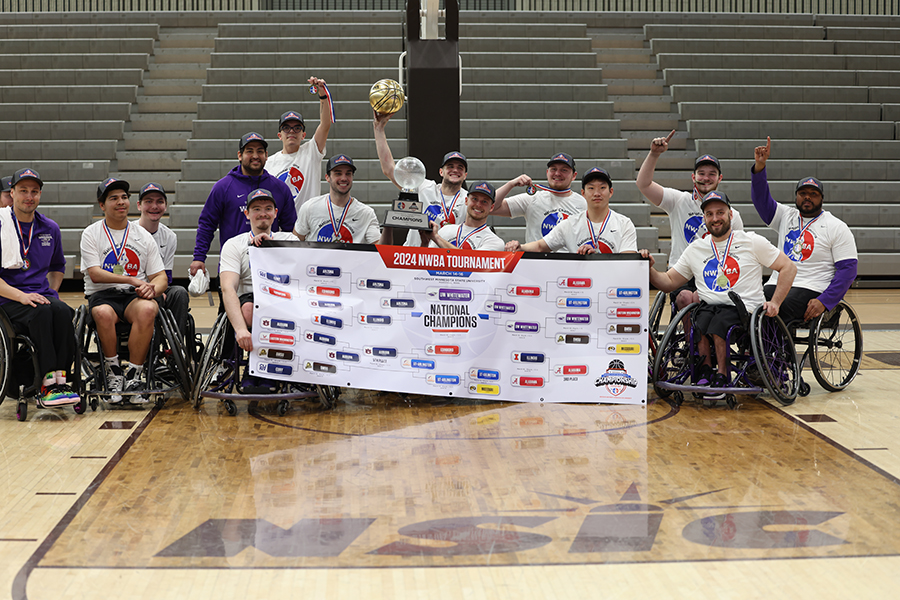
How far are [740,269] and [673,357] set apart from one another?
0.64 meters

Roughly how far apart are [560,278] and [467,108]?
7.20 meters

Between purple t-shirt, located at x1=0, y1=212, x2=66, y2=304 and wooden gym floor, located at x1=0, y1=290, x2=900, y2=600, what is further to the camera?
purple t-shirt, located at x1=0, y1=212, x2=66, y2=304

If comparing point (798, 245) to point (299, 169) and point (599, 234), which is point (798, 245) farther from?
point (299, 169)

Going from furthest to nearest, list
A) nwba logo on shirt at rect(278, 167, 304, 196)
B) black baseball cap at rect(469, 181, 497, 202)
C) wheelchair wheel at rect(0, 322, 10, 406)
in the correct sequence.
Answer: nwba logo on shirt at rect(278, 167, 304, 196) < black baseball cap at rect(469, 181, 497, 202) < wheelchair wheel at rect(0, 322, 10, 406)

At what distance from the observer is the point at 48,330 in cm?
430

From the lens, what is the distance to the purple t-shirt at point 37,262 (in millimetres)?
4422

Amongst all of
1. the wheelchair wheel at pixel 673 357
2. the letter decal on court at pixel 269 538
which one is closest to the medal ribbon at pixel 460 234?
the wheelchair wheel at pixel 673 357

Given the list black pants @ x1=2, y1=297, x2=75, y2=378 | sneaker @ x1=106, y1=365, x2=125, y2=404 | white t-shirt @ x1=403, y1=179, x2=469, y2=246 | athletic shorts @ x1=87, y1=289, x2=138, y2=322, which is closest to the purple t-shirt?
black pants @ x1=2, y1=297, x2=75, y2=378

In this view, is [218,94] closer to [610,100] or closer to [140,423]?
[610,100]

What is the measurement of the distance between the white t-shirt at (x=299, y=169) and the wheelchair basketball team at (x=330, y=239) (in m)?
0.43

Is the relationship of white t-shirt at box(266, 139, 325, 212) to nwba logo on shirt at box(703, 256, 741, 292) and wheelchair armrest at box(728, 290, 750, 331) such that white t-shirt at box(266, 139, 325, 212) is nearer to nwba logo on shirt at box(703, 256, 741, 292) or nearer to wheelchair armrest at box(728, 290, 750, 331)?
nwba logo on shirt at box(703, 256, 741, 292)

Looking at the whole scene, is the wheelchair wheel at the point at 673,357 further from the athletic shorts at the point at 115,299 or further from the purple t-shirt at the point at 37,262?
the purple t-shirt at the point at 37,262

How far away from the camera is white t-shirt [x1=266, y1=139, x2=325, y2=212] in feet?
18.2

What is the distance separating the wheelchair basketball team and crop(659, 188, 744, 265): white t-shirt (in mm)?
13
